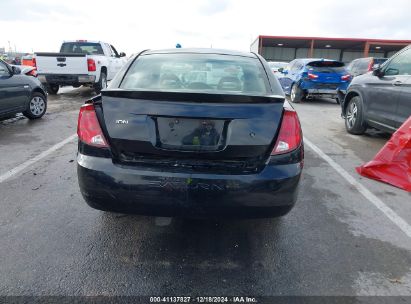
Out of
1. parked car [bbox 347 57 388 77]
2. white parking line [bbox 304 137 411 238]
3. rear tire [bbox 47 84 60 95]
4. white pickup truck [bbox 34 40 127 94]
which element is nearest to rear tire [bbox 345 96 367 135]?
white parking line [bbox 304 137 411 238]

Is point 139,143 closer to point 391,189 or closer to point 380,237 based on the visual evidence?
point 380,237

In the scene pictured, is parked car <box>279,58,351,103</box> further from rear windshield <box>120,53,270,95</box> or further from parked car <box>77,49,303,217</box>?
parked car <box>77,49,303,217</box>

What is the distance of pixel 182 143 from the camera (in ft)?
7.59

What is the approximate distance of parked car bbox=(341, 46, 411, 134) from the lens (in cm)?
532

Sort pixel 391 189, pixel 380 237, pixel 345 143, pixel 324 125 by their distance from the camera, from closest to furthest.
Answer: pixel 380 237, pixel 391 189, pixel 345 143, pixel 324 125

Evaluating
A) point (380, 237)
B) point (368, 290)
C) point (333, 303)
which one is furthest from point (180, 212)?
point (380, 237)

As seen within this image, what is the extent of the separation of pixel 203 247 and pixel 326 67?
10.2 meters

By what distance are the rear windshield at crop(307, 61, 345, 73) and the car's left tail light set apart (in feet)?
33.1

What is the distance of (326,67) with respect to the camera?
11273 millimetres

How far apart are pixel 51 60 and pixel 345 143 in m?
9.67

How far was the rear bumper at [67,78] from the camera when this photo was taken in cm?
1124

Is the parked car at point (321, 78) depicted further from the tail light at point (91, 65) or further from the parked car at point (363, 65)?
the tail light at point (91, 65)

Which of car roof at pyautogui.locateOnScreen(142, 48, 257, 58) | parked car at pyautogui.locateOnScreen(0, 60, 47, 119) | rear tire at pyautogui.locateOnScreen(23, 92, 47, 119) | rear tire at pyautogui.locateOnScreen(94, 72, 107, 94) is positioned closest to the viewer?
car roof at pyautogui.locateOnScreen(142, 48, 257, 58)

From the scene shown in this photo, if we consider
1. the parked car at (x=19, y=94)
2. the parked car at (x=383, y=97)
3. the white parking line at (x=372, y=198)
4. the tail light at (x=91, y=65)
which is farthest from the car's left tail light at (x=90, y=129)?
the tail light at (x=91, y=65)
